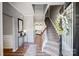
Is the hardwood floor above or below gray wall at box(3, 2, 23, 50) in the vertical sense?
below

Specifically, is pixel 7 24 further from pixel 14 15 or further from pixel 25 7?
pixel 25 7

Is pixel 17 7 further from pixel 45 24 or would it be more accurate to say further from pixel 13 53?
pixel 13 53

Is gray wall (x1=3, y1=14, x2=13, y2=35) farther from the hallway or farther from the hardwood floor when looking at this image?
the hardwood floor

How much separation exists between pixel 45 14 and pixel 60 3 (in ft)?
0.91

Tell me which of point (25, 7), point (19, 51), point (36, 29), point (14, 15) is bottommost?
point (19, 51)

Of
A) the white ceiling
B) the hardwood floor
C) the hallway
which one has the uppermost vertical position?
the white ceiling

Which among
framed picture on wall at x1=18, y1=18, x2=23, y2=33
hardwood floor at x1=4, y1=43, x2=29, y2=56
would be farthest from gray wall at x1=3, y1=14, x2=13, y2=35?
hardwood floor at x1=4, y1=43, x2=29, y2=56

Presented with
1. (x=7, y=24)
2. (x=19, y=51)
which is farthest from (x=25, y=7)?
(x=19, y=51)

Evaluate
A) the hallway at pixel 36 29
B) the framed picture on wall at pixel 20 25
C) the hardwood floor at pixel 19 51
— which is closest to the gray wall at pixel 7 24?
the hallway at pixel 36 29

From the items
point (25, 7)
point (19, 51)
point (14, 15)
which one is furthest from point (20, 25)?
point (19, 51)

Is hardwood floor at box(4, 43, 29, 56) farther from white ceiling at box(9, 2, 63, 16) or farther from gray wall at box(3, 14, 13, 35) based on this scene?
white ceiling at box(9, 2, 63, 16)

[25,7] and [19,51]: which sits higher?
[25,7]

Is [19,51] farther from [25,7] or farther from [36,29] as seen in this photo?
[25,7]

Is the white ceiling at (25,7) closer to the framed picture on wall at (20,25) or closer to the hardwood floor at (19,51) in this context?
the framed picture on wall at (20,25)
